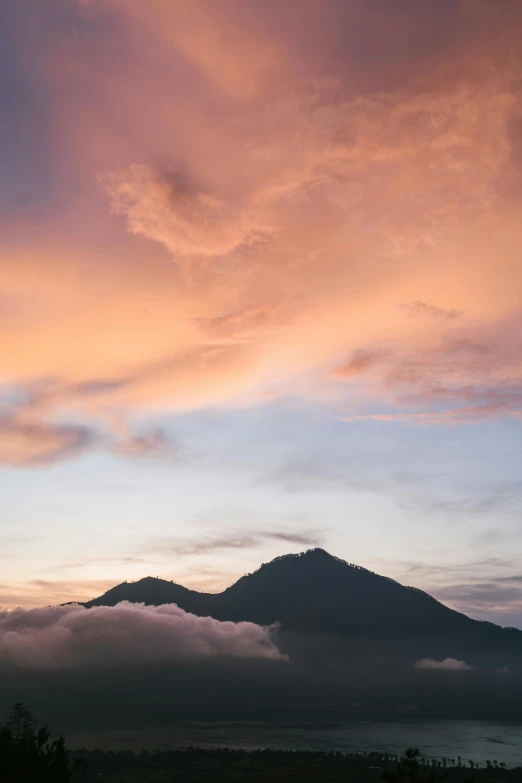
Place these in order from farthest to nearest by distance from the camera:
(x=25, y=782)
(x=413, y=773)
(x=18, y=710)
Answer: (x=18, y=710) < (x=25, y=782) < (x=413, y=773)

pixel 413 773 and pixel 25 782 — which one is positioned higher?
pixel 413 773

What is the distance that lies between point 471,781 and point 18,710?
95.8 m

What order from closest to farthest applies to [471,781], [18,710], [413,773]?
[413,773] < [471,781] < [18,710]

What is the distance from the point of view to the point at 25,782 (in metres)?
84.9

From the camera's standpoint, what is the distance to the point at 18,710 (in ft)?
422

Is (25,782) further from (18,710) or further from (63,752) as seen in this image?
(18,710)

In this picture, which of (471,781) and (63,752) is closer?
(471,781)

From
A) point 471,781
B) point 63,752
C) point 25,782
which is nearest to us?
point 471,781

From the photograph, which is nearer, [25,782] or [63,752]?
[25,782]

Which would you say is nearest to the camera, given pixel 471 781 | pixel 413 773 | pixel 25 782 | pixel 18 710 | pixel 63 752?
pixel 413 773

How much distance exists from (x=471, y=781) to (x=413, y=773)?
11.4m

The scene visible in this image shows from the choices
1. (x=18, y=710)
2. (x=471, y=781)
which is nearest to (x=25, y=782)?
(x=18, y=710)

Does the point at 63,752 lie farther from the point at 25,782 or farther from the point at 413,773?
the point at 413,773

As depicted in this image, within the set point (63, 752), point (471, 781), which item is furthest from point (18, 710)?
point (471, 781)
